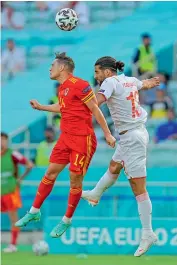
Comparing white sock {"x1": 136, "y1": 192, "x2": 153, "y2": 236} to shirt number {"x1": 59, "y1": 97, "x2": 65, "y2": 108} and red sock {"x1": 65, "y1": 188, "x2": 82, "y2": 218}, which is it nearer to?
red sock {"x1": 65, "y1": 188, "x2": 82, "y2": 218}

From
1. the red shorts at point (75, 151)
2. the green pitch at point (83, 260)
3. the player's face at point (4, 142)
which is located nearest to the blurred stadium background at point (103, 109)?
the green pitch at point (83, 260)

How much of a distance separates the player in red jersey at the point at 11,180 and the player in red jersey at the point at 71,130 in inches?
196

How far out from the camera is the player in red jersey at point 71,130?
12820 millimetres

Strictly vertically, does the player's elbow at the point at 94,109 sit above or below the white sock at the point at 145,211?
above

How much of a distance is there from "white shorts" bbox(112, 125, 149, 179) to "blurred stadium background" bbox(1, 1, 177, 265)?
8.53ft

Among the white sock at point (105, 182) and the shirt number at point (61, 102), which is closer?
the shirt number at point (61, 102)

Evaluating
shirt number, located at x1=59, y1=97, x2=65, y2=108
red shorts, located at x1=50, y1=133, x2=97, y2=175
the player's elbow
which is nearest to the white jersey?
the player's elbow

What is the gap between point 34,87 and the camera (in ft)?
81.4

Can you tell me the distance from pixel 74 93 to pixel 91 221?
468cm

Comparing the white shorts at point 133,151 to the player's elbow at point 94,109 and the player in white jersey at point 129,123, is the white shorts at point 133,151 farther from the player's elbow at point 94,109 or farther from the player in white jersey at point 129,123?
the player's elbow at point 94,109

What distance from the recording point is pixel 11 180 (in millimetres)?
18281

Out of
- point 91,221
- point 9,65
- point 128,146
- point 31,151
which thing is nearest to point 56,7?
point 9,65

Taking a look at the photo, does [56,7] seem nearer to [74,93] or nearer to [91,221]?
[91,221]

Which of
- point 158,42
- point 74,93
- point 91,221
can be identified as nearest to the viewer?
point 74,93
